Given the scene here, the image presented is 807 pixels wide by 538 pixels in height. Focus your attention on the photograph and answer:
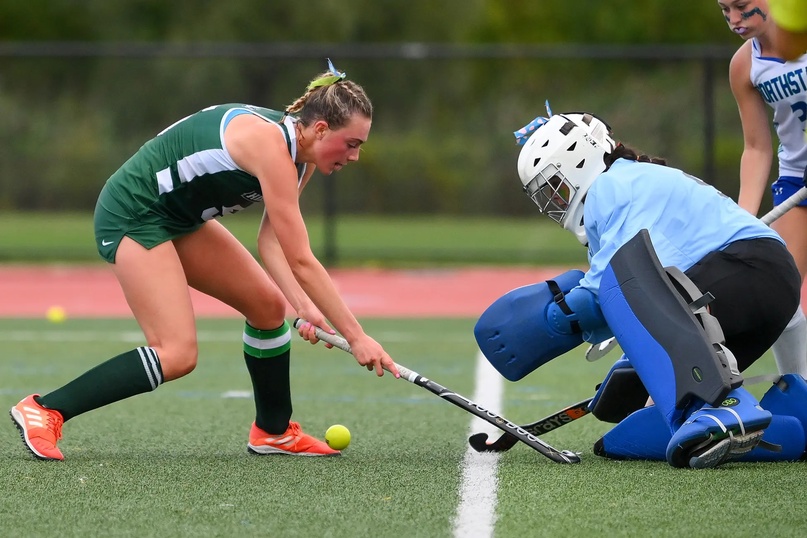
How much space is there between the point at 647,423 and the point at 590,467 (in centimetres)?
28

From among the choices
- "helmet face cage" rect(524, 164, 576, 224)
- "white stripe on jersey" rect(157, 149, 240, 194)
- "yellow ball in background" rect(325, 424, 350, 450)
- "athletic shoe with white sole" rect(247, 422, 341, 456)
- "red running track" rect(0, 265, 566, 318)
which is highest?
"white stripe on jersey" rect(157, 149, 240, 194)

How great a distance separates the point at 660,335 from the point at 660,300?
0.13 metres

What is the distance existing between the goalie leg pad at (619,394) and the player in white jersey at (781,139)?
0.89 meters

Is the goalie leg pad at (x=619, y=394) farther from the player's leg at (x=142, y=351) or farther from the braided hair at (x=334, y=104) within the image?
the player's leg at (x=142, y=351)

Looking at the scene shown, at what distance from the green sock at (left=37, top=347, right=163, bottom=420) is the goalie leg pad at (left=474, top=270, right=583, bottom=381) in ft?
4.17

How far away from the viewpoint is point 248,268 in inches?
196

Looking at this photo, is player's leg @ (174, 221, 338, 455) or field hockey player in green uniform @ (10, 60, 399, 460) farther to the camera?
player's leg @ (174, 221, 338, 455)

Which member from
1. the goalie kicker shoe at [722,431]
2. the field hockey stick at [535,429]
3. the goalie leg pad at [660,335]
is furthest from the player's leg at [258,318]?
the goalie kicker shoe at [722,431]

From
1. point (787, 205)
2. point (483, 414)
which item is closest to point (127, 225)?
point (483, 414)

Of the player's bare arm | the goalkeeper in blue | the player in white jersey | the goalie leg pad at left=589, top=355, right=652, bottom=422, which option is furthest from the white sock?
the goalie leg pad at left=589, top=355, right=652, bottom=422

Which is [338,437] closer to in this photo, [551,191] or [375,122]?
[551,191]

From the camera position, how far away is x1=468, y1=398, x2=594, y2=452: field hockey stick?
4.96 meters

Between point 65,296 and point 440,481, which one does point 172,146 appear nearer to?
point 440,481

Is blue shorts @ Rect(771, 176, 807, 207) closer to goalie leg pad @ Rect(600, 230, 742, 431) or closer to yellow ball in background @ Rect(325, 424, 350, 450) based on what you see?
goalie leg pad @ Rect(600, 230, 742, 431)
